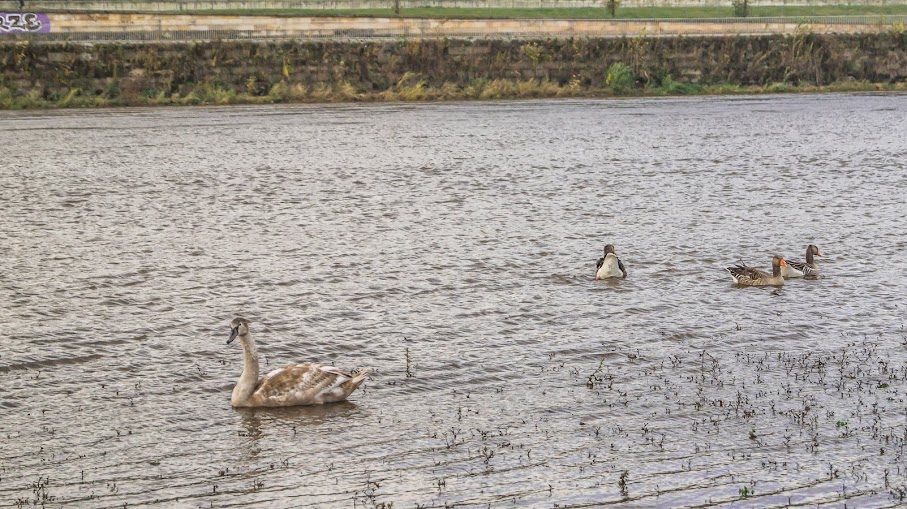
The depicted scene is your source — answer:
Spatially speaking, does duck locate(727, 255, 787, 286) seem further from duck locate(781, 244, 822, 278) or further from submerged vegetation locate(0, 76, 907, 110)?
submerged vegetation locate(0, 76, 907, 110)

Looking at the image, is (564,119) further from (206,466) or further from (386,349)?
(206,466)

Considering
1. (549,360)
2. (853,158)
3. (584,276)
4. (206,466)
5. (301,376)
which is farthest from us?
(853,158)

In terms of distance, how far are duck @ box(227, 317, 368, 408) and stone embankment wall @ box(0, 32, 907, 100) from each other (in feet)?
153

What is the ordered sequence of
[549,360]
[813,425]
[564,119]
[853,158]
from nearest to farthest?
[813,425]
[549,360]
[853,158]
[564,119]

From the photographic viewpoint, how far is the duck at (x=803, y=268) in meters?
21.8

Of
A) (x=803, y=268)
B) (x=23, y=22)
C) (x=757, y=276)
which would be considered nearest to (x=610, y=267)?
(x=757, y=276)

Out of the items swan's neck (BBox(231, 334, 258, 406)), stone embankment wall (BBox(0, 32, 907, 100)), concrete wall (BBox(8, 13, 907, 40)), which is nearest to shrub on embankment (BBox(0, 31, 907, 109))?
stone embankment wall (BBox(0, 32, 907, 100))

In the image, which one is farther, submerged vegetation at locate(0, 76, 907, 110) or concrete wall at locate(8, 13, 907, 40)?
concrete wall at locate(8, 13, 907, 40)

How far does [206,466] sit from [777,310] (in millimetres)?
10032

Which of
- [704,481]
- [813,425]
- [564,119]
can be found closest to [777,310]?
[813,425]

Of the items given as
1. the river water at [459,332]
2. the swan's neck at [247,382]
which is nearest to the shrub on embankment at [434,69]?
the river water at [459,332]

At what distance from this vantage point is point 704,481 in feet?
41.0

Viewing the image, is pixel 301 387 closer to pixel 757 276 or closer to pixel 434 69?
pixel 757 276

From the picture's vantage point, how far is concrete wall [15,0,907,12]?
74.5 metres
